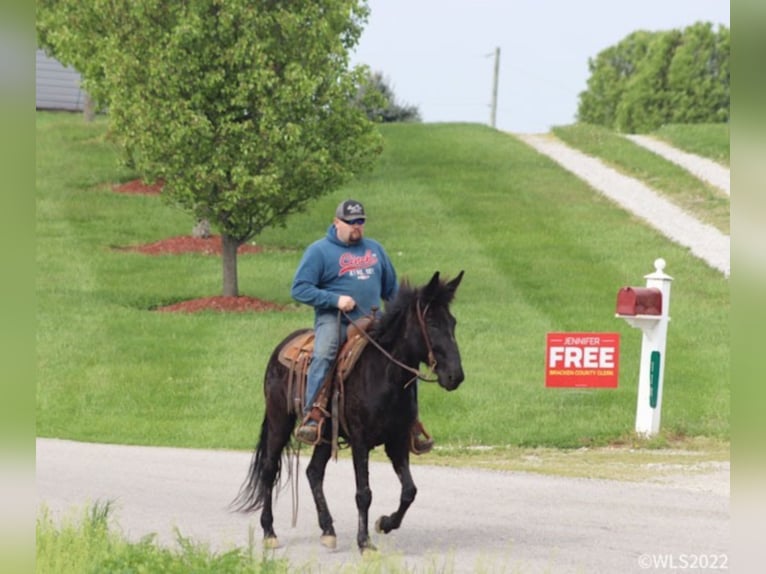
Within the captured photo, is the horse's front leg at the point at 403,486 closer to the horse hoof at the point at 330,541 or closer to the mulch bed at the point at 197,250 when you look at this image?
the horse hoof at the point at 330,541

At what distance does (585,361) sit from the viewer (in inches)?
669

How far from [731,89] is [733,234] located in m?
0.29

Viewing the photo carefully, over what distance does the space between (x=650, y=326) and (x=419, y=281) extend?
13.0 meters

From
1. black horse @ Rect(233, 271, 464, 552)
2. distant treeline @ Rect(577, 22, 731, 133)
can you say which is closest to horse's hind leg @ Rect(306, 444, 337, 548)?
black horse @ Rect(233, 271, 464, 552)

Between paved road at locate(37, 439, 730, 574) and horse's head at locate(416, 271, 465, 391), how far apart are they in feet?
3.94

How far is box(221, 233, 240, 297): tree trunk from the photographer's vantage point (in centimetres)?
2774

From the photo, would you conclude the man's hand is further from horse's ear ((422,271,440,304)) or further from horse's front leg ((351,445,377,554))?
horse's front leg ((351,445,377,554))

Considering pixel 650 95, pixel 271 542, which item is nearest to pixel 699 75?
pixel 650 95

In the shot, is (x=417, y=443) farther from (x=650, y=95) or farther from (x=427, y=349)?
(x=650, y=95)

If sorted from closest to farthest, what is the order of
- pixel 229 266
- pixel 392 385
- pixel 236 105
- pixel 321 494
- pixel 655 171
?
pixel 392 385, pixel 321 494, pixel 236 105, pixel 229 266, pixel 655 171

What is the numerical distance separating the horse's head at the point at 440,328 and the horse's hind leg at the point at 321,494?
1.32 meters

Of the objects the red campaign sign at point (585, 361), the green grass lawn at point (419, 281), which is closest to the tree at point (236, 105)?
the green grass lawn at point (419, 281)

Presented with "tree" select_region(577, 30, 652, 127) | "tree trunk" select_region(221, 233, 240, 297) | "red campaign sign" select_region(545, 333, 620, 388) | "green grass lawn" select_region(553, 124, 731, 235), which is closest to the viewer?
"red campaign sign" select_region(545, 333, 620, 388)

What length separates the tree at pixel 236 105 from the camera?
2648 cm
